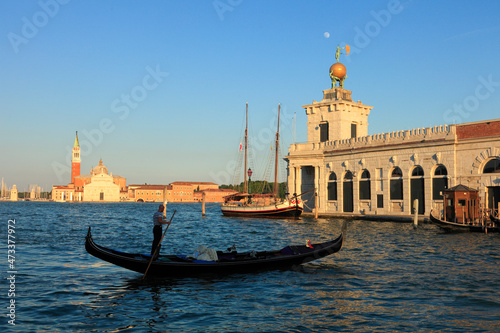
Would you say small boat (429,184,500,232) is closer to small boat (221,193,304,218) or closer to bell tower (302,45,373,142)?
small boat (221,193,304,218)

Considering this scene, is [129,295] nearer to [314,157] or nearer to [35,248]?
[35,248]

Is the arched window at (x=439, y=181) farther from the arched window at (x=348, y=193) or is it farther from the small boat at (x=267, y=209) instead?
the small boat at (x=267, y=209)

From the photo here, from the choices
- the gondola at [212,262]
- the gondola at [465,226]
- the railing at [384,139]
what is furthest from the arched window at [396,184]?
the gondola at [212,262]

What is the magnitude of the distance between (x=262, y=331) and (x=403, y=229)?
25304 mm

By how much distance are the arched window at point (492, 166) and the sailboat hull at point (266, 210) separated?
18527 millimetres

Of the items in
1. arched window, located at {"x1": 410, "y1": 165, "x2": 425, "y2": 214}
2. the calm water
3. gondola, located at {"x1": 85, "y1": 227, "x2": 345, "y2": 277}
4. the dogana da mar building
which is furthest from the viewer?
arched window, located at {"x1": 410, "y1": 165, "x2": 425, "y2": 214}

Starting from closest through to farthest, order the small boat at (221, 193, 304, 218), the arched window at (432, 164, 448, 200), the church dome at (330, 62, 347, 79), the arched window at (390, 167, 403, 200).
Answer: the arched window at (432, 164, 448, 200) < the arched window at (390, 167, 403, 200) < the small boat at (221, 193, 304, 218) < the church dome at (330, 62, 347, 79)

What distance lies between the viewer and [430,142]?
38.3 metres

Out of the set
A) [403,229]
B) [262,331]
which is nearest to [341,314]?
[262,331]

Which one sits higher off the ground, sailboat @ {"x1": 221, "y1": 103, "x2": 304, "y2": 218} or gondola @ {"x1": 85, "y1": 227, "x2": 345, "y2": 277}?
sailboat @ {"x1": 221, "y1": 103, "x2": 304, "y2": 218}

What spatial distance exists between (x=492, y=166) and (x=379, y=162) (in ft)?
33.9

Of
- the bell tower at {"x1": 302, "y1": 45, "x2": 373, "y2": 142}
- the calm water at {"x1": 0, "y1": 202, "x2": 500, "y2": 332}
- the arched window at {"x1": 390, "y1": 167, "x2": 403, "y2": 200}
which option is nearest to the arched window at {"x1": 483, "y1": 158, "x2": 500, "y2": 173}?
the arched window at {"x1": 390, "y1": 167, "x2": 403, "y2": 200}

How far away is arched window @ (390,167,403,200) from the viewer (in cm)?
4119

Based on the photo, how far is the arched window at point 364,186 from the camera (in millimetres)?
44469
